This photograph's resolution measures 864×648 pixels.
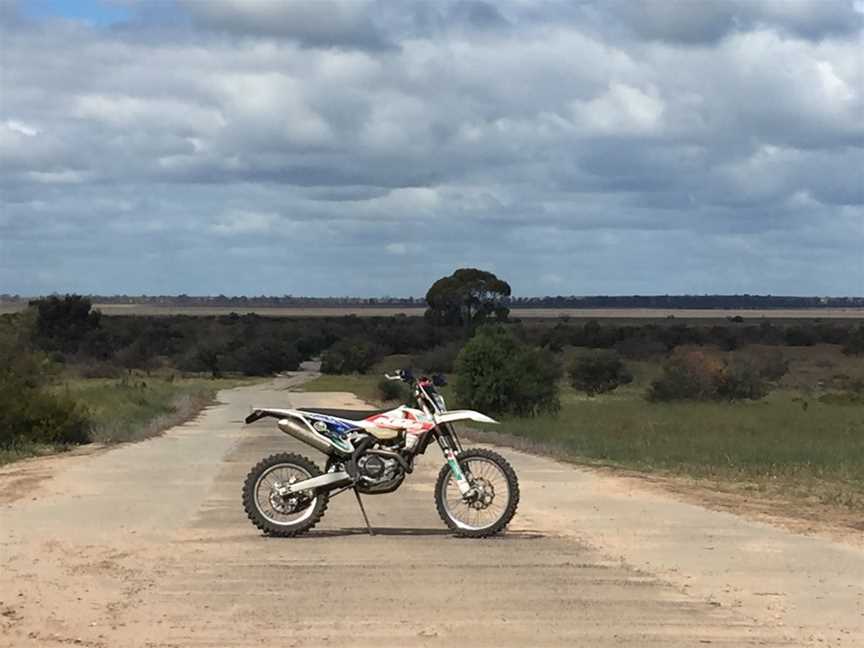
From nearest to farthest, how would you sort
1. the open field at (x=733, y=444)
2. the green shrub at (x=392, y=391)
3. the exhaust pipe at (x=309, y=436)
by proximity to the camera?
the exhaust pipe at (x=309, y=436) < the open field at (x=733, y=444) < the green shrub at (x=392, y=391)

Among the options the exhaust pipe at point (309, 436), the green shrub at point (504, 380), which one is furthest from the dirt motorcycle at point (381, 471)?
the green shrub at point (504, 380)

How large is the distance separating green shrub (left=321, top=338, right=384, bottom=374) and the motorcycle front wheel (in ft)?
287

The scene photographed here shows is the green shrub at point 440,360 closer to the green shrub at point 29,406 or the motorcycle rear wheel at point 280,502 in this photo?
the green shrub at point 29,406

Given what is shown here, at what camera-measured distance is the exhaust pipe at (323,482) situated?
11.7 metres

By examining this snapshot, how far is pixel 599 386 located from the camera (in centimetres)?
6775

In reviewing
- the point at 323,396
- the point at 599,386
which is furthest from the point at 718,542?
the point at 599,386

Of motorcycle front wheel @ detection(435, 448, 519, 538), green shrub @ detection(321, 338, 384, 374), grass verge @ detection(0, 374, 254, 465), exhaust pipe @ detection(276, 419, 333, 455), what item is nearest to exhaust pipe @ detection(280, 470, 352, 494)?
exhaust pipe @ detection(276, 419, 333, 455)

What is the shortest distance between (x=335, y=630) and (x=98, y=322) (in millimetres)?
115619

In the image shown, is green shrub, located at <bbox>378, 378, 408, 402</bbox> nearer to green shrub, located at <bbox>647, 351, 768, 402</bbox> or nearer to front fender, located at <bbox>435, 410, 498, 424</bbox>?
green shrub, located at <bbox>647, 351, 768, 402</bbox>

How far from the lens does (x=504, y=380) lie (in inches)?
1625

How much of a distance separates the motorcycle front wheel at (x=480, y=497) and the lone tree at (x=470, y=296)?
91866mm

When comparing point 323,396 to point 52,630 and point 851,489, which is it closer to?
point 851,489

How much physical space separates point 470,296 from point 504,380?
66171 mm

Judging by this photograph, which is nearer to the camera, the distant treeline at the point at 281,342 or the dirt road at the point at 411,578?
the dirt road at the point at 411,578
